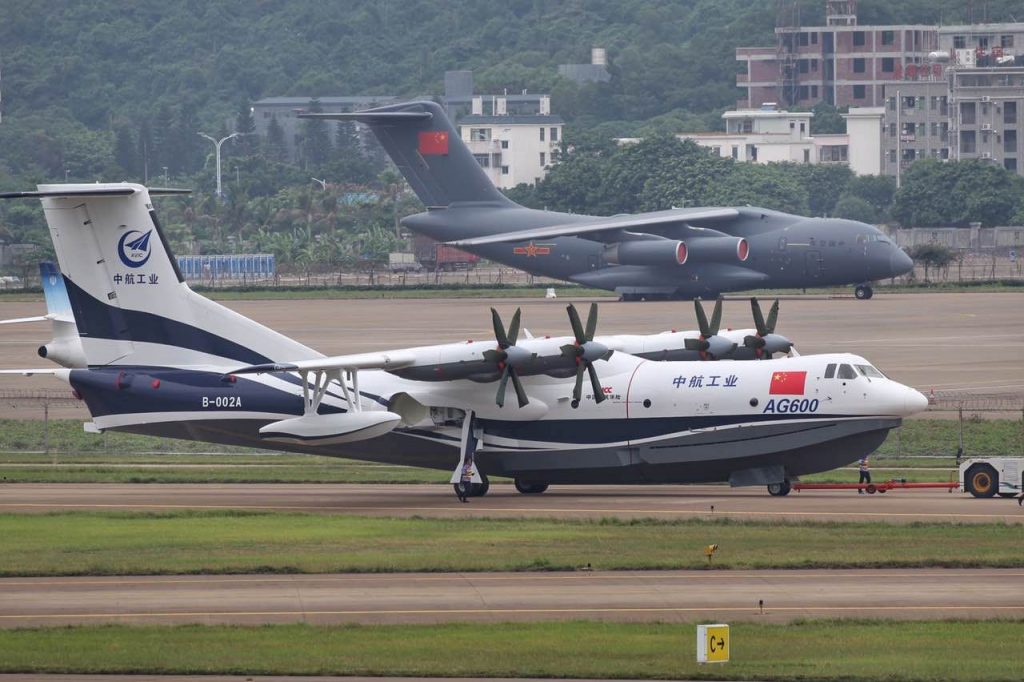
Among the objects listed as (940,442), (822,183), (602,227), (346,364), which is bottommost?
(822,183)

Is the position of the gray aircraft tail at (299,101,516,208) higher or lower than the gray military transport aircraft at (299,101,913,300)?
higher

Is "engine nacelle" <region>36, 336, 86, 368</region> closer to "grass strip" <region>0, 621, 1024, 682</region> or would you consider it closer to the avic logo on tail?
the avic logo on tail

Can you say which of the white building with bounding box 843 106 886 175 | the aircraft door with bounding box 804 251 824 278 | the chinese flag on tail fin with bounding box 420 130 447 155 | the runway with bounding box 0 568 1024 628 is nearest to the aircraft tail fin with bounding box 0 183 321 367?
the runway with bounding box 0 568 1024 628

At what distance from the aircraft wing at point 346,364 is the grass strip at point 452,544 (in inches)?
106

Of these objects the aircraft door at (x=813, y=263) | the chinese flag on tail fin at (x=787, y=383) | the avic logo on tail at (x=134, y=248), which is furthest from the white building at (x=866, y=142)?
the avic logo on tail at (x=134, y=248)

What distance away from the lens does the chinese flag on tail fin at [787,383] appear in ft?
107

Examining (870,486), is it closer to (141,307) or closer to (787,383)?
(787,383)

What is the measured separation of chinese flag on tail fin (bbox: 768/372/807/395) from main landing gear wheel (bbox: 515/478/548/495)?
5599mm

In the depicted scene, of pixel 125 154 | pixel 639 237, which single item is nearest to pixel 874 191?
pixel 125 154

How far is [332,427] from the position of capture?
1305 inches

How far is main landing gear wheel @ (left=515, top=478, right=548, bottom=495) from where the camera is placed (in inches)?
1410

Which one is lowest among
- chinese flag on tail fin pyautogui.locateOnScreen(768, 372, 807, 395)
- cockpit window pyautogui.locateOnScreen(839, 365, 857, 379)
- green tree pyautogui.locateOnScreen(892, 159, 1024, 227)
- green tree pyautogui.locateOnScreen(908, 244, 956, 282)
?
green tree pyautogui.locateOnScreen(892, 159, 1024, 227)

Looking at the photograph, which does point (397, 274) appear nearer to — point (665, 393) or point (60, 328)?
point (60, 328)

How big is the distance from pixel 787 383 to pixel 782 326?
33657mm
